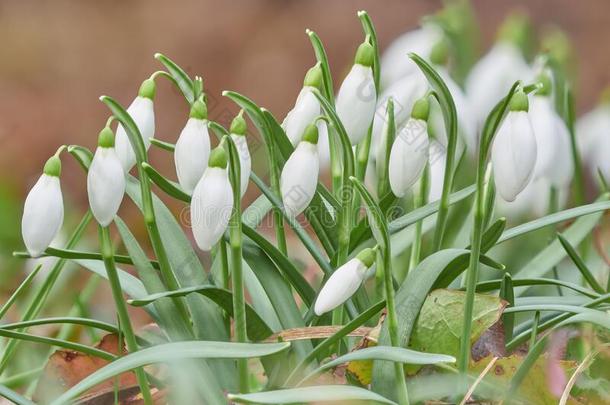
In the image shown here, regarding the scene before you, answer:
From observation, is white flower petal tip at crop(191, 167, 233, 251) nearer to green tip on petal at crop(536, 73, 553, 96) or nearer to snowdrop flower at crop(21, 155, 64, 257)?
snowdrop flower at crop(21, 155, 64, 257)

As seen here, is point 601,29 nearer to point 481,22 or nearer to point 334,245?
point 481,22

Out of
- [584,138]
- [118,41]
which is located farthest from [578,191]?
[118,41]

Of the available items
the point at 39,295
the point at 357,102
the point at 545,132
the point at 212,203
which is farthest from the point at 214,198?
the point at 545,132

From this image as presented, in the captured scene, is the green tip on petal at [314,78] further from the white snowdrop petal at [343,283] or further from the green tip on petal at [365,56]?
the white snowdrop petal at [343,283]

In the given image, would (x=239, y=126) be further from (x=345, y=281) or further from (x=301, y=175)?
(x=345, y=281)

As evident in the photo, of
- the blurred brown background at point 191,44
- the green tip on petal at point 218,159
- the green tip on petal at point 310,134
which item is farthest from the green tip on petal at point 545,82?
the blurred brown background at point 191,44
